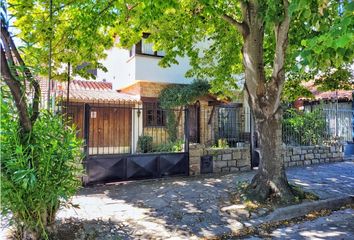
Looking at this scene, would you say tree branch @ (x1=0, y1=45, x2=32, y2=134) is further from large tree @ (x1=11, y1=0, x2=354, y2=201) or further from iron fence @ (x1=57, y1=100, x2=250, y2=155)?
iron fence @ (x1=57, y1=100, x2=250, y2=155)

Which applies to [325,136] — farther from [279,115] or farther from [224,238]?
[224,238]

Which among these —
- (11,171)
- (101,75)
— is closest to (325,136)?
(11,171)

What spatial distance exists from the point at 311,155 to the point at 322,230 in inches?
280

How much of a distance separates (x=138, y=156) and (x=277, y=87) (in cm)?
416

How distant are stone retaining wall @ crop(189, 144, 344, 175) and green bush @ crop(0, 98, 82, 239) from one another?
5.32 meters

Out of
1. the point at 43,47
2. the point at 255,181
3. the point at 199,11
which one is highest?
the point at 199,11

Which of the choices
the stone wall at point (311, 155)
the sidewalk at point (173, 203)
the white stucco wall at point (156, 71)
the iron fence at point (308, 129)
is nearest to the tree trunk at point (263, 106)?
the sidewalk at point (173, 203)

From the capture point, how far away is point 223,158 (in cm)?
966

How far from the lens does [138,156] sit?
27.1 ft

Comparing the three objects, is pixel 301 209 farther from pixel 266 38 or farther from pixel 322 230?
pixel 266 38

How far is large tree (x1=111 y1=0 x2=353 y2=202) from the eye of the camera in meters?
3.50

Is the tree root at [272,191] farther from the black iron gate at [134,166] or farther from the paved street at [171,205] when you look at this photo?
the black iron gate at [134,166]

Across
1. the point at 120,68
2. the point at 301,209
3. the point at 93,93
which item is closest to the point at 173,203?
the point at 301,209

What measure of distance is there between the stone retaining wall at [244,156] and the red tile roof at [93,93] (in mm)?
6134
